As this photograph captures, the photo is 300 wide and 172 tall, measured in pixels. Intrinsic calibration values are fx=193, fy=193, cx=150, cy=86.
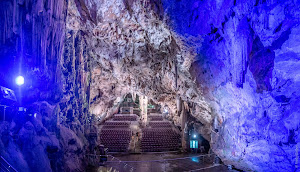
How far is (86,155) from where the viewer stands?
11.6 m

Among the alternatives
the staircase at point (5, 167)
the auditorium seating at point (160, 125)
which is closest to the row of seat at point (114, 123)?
the auditorium seating at point (160, 125)

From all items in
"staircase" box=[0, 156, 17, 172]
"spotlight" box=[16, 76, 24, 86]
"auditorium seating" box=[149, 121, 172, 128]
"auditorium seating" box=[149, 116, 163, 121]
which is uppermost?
"spotlight" box=[16, 76, 24, 86]

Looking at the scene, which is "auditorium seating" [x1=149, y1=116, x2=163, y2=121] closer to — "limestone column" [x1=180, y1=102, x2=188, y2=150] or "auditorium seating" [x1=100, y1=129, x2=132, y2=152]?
"auditorium seating" [x1=100, y1=129, x2=132, y2=152]

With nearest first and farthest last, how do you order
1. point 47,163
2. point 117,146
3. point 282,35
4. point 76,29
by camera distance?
point 282,35
point 47,163
point 76,29
point 117,146

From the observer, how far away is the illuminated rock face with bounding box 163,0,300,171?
6551 mm

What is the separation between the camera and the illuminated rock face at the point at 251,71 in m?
6.55

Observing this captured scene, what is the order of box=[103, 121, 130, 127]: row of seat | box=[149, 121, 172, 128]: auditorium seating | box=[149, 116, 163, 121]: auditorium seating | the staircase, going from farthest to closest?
box=[149, 116, 163, 121]: auditorium seating
box=[103, 121, 130, 127]: row of seat
box=[149, 121, 172, 128]: auditorium seating
the staircase

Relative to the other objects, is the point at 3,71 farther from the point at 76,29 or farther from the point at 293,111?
the point at 293,111

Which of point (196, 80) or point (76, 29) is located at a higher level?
point (76, 29)

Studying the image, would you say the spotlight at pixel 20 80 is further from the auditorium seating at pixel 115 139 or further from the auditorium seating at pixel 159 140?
the auditorium seating at pixel 159 140

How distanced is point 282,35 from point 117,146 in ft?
48.3

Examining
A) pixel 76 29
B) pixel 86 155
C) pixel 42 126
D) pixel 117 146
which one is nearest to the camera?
pixel 42 126

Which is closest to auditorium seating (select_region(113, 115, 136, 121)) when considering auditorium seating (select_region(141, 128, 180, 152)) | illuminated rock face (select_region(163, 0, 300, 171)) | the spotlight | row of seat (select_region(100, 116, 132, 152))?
row of seat (select_region(100, 116, 132, 152))

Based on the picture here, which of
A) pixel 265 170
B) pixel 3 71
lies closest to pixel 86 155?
pixel 3 71
